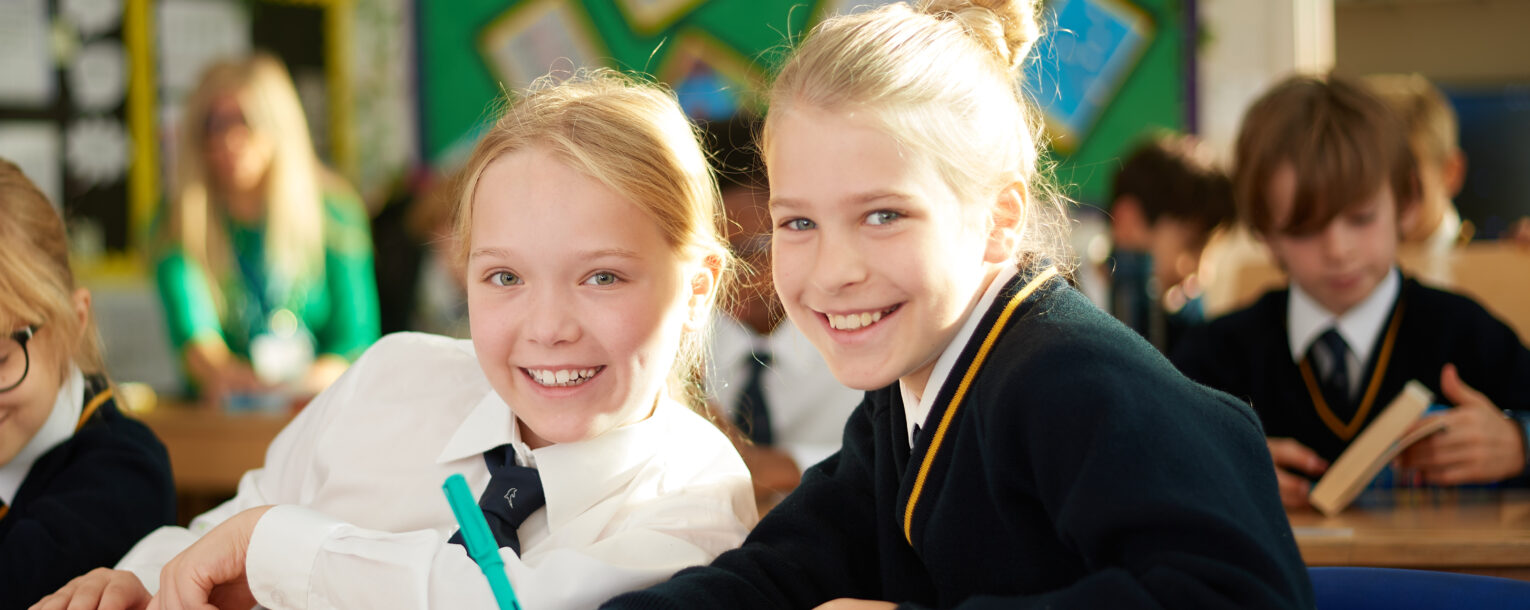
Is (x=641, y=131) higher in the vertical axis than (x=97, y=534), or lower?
higher

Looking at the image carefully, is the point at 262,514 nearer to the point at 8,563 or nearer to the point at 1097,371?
the point at 8,563

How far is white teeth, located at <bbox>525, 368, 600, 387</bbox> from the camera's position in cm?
105

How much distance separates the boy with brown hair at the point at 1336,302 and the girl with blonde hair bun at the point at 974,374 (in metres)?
0.94

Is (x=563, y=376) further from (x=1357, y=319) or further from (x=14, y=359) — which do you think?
(x=1357, y=319)

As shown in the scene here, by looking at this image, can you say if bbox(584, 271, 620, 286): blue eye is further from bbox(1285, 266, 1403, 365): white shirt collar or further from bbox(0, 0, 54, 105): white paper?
bbox(0, 0, 54, 105): white paper

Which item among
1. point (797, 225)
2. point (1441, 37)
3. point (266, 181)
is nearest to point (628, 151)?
point (797, 225)

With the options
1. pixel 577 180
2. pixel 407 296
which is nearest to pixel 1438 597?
pixel 577 180

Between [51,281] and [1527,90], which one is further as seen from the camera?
[1527,90]

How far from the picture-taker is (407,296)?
3611 mm

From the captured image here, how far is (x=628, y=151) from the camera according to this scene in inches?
42.2

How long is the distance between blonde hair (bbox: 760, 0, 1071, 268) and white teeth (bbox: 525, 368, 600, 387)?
0.25 m

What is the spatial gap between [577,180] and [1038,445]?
0.46 m

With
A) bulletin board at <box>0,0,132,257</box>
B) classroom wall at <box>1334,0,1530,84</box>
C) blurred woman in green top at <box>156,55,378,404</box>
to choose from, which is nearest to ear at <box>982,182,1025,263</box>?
blurred woman in green top at <box>156,55,378,404</box>

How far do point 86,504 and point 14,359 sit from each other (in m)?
0.16
